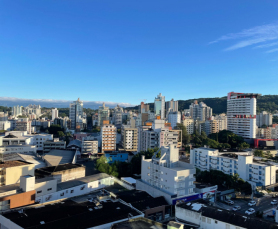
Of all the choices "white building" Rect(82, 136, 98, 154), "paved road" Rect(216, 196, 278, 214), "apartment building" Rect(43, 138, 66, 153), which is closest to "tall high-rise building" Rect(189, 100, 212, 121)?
"white building" Rect(82, 136, 98, 154)

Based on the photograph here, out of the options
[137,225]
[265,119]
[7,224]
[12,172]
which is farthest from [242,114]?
[7,224]

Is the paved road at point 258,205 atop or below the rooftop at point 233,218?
below

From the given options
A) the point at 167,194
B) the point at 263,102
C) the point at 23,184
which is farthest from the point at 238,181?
the point at 263,102

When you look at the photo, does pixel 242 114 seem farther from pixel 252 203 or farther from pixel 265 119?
pixel 252 203

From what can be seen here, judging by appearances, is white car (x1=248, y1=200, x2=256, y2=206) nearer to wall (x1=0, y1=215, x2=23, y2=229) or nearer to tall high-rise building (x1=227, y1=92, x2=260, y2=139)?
wall (x1=0, y1=215, x2=23, y2=229)

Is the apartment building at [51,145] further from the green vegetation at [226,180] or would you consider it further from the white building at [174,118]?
the white building at [174,118]

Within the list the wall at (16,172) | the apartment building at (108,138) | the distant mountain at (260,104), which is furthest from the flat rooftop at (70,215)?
the distant mountain at (260,104)
